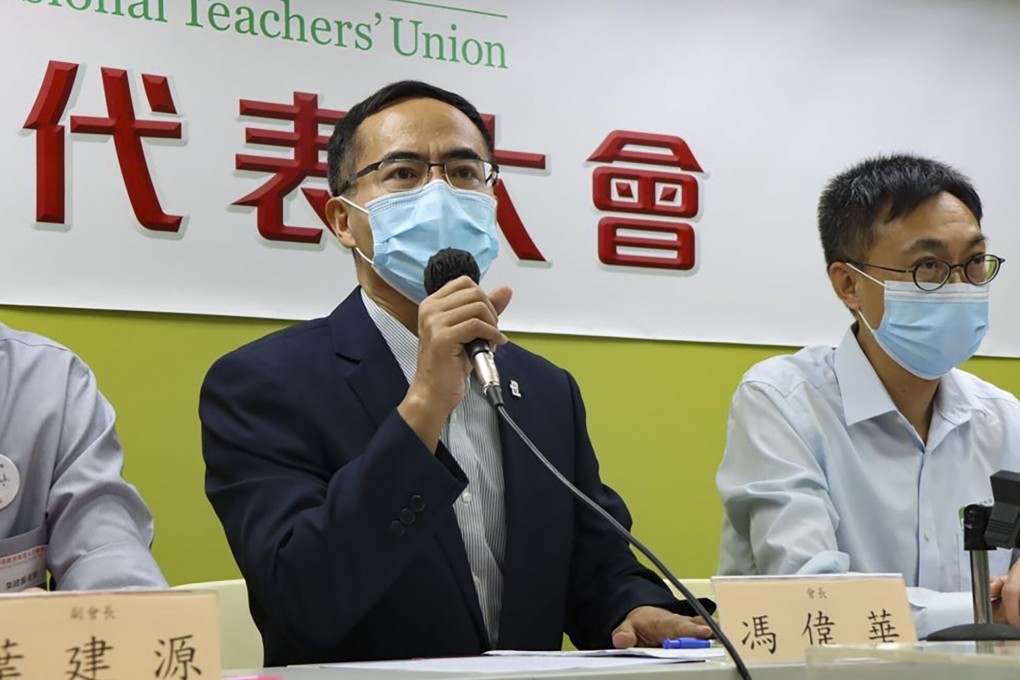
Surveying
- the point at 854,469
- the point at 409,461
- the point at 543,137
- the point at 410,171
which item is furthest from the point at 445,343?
the point at 543,137

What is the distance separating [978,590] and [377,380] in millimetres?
877

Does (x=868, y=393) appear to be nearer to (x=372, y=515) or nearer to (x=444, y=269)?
(x=444, y=269)

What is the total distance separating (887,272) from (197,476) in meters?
1.42

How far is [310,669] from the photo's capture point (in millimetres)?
1245

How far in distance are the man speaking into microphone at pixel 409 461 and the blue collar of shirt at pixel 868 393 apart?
52 cm

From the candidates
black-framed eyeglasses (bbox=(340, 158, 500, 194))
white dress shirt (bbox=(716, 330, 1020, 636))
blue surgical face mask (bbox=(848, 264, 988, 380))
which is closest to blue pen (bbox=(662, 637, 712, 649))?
white dress shirt (bbox=(716, 330, 1020, 636))

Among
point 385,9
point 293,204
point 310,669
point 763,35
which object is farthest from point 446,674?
point 763,35

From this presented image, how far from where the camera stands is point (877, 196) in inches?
93.6

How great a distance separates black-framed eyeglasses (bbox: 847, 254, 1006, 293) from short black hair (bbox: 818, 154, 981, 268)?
0.09 meters

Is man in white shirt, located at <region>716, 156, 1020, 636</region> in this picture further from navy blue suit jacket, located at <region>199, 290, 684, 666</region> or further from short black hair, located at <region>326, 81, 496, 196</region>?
short black hair, located at <region>326, 81, 496, 196</region>

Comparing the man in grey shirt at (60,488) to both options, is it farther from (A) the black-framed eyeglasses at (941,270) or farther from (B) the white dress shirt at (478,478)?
(A) the black-framed eyeglasses at (941,270)

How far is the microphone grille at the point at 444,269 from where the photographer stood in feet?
5.54

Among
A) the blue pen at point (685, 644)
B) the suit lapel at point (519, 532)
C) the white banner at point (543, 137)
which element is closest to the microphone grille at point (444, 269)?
the suit lapel at point (519, 532)

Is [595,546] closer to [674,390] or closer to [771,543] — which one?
[771,543]
